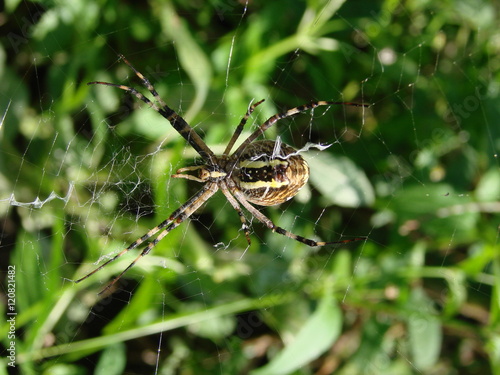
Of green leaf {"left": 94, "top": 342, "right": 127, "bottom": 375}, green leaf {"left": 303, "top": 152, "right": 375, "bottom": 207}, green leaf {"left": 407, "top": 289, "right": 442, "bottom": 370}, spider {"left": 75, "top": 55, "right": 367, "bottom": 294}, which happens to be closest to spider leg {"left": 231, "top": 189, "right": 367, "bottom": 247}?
spider {"left": 75, "top": 55, "right": 367, "bottom": 294}

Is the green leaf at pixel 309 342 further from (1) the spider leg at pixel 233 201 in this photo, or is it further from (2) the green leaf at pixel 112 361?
(2) the green leaf at pixel 112 361

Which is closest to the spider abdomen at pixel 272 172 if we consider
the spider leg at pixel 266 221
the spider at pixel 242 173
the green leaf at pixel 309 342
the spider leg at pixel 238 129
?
the spider at pixel 242 173

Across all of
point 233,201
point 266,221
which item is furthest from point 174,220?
point 266,221

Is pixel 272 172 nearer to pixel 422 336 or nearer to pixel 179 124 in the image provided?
pixel 179 124

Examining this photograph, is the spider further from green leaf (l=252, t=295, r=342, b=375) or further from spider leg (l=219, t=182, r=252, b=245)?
green leaf (l=252, t=295, r=342, b=375)

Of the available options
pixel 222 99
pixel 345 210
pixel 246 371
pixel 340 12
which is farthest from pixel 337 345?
pixel 340 12
